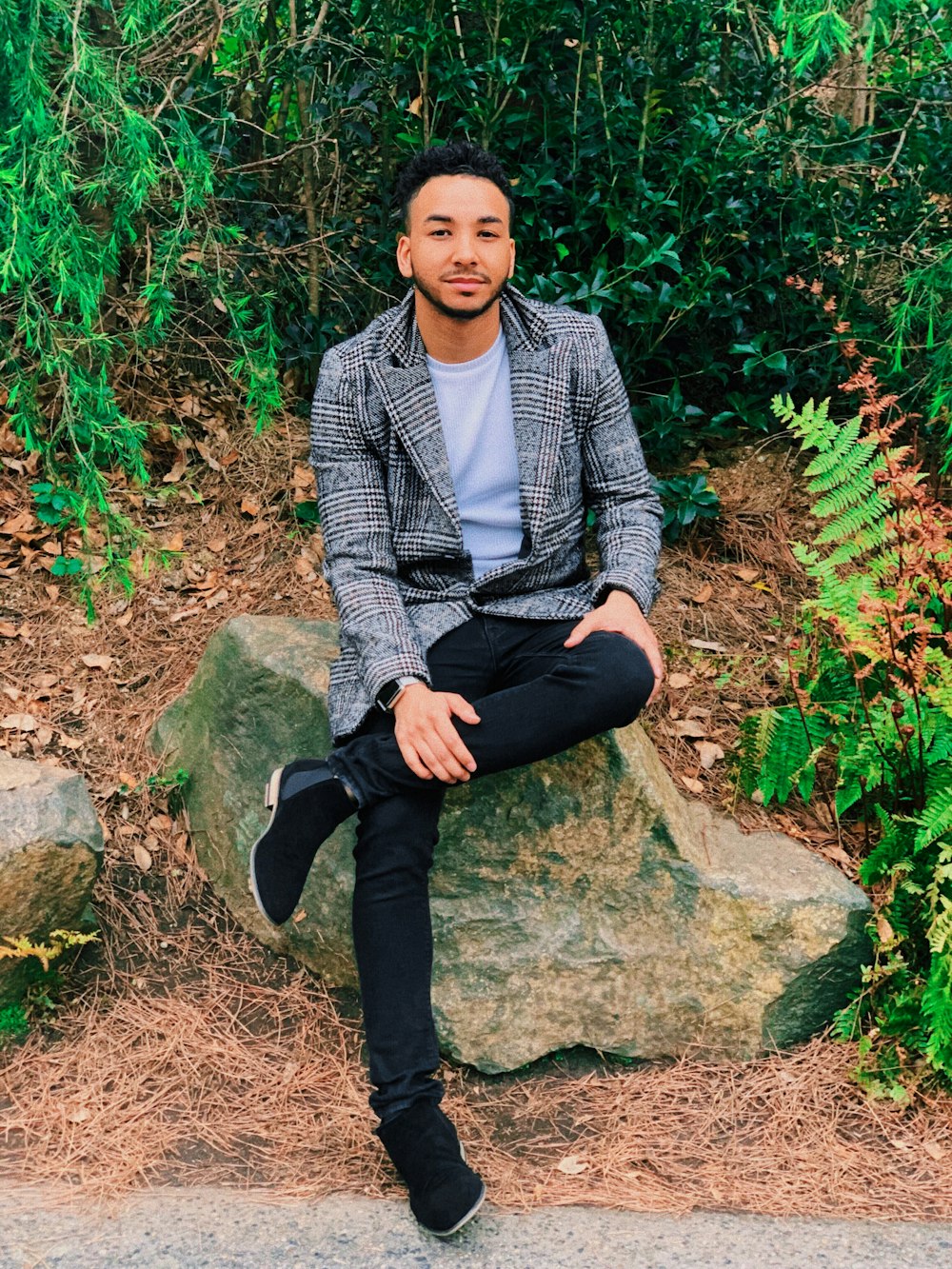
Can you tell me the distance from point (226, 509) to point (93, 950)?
6.16 ft

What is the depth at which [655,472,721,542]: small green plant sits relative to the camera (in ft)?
14.3

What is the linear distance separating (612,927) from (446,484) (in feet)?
4.10

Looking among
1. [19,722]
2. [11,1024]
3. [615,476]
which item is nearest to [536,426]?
[615,476]

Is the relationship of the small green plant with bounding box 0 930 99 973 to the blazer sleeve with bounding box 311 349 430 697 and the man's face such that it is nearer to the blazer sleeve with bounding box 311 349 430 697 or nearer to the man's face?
the blazer sleeve with bounding box 311 349 430 697

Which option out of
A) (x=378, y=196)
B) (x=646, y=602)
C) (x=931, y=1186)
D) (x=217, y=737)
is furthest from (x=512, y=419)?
(x=931, y=1186)

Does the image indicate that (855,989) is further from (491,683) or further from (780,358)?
(780,358)

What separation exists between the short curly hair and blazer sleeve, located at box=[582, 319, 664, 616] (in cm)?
49

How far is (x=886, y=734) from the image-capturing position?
10.5ft

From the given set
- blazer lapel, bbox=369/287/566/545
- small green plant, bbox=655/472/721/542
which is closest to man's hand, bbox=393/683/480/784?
blazer lapel, bbox=369/287/566/545

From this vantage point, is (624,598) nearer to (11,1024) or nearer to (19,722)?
(11,1024)

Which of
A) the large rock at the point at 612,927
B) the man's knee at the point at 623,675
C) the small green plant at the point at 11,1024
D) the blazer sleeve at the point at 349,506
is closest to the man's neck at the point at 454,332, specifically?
the blazer sleeve at the point at 349,506

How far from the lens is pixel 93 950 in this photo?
3.31m

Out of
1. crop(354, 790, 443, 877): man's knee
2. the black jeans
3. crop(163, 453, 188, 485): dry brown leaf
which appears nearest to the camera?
the black jeans

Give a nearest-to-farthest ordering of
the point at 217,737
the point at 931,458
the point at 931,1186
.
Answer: the point at 931,1186 → the point at 217,737 → the point at 931,458
